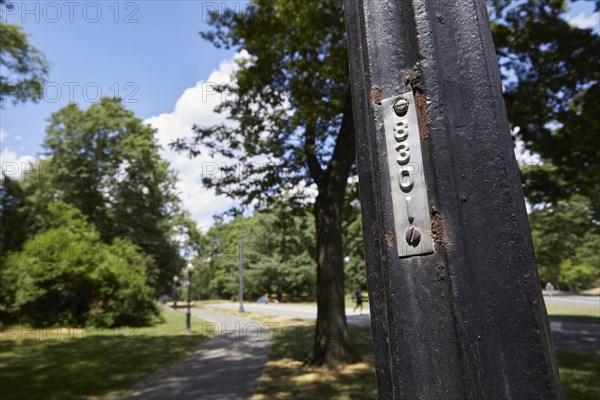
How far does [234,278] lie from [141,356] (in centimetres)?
4913

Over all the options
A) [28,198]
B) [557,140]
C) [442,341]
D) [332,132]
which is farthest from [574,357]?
[28,198]

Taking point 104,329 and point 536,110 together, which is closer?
point 536,110

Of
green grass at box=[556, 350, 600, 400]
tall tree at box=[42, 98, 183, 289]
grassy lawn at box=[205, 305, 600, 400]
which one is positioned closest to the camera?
green grass at box=[556, 350, 600, 400]

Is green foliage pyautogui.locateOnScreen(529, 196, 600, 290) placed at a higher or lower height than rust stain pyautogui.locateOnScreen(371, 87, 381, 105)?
higher

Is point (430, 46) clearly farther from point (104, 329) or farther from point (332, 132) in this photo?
point (104, 329)

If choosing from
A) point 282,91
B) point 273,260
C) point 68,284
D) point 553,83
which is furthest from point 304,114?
point 273,260

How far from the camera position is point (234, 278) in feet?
198

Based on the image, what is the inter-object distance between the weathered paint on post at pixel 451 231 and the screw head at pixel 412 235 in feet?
0.09

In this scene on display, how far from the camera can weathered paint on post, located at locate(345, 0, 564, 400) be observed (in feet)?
2.38

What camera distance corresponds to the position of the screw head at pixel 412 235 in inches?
32.0

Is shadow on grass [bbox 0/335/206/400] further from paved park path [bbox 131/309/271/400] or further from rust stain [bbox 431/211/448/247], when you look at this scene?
rust stain [bbox 431/211/448/247]

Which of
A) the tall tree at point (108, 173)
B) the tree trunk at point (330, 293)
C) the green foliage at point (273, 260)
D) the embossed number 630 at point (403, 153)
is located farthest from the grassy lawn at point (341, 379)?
the green foliage at point (273, 260)

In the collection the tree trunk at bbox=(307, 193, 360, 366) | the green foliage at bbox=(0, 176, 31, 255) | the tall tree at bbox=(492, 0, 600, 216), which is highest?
the green foliage at bbox=(0, 176, 31, 255)

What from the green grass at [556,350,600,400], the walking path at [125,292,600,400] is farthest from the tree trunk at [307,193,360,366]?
the green grass at [556,350,600,400]
